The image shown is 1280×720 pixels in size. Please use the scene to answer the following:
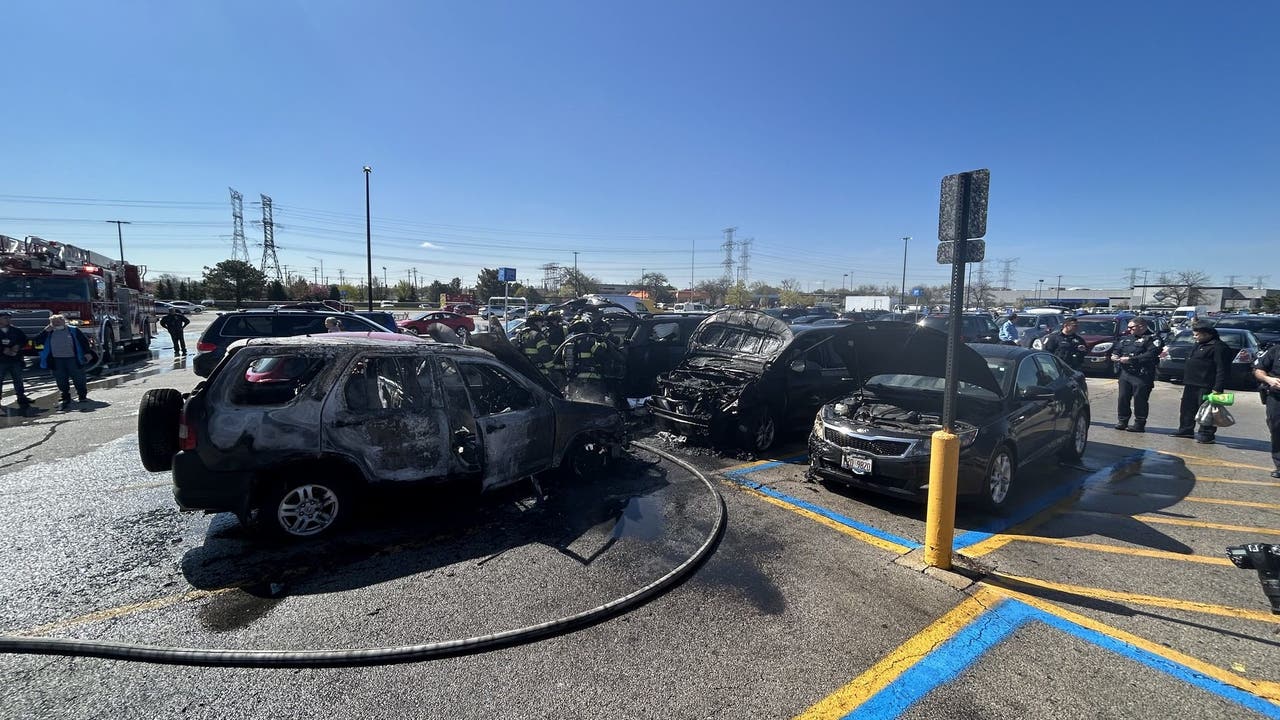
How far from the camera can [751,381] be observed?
723 centimetres

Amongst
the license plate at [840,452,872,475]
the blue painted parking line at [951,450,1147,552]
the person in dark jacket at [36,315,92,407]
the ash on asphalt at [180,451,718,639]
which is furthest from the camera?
the person in dark jacket at [36,315,92,407]

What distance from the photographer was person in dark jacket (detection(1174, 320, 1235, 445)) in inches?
316

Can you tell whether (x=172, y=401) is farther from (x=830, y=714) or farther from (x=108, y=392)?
(x=108, y=392)

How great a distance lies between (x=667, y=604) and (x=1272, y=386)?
297 inches

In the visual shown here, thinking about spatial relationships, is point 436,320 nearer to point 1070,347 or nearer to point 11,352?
point 11,352

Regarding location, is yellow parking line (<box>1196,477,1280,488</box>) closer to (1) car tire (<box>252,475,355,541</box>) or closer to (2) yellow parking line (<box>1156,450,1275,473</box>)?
(2) yellow parking line (<box>1156,450,1275,473</box>)

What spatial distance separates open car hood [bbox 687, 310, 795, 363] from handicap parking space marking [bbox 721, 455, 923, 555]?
182 centimetres

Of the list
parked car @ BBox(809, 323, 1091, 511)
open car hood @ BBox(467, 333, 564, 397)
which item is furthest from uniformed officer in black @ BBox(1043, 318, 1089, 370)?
open car hood @ BBox(467, 333, 564, 397)

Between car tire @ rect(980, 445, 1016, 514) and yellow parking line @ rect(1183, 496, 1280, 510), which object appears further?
yellow parking line @ rect(1183, 496, 1280, 510)

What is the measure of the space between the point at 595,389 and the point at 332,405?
4.65 metres

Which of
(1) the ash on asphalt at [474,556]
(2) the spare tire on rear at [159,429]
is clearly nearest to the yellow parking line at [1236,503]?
(1) the ash on asphalt at [474,556]

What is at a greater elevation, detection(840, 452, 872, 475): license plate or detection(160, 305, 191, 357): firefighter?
detection(160, 305, 191, 357): firefighter

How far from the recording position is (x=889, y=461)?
515cm

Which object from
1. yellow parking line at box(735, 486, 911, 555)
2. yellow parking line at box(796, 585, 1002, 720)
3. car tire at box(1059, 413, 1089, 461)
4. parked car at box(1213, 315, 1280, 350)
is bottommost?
yellow parking line at box(735, 486, 911, 555)
